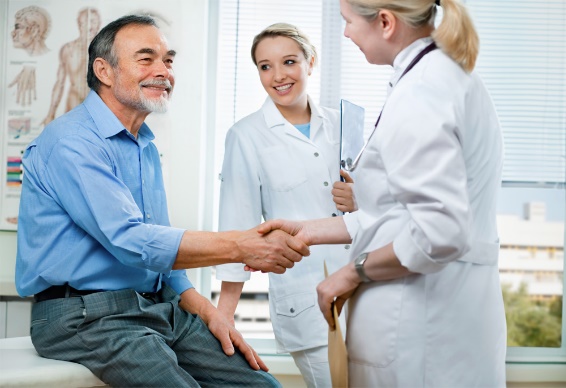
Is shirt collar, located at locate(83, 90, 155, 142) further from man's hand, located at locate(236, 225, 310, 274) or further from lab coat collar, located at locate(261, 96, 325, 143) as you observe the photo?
lab coat collar, located at locate(261, 96, 325, 143)

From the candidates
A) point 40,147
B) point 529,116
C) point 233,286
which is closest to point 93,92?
point 40,147

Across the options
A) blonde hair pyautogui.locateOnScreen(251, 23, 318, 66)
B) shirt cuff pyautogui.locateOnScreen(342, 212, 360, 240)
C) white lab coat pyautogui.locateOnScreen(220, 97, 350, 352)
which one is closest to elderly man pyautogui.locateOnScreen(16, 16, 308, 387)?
shirt cuff pyautogui.locateOnScreen(342, 212, 360, 240)

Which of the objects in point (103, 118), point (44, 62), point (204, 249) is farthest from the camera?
point (44, 62)

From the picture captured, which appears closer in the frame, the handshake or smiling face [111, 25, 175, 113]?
the handshake

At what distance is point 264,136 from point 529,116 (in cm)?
134

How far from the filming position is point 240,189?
235 cm

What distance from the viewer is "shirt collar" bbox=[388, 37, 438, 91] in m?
1.37

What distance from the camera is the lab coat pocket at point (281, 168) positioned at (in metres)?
2.33

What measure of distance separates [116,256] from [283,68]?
0.97 metres

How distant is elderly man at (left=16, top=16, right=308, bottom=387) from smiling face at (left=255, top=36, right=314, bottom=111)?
0.52 meters

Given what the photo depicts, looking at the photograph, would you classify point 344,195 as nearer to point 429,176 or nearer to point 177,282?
point 177,282

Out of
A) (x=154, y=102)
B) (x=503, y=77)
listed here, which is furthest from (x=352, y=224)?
(x=503, y=77)

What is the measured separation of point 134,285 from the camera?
1.87 metres

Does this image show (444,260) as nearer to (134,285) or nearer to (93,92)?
(134,285)
